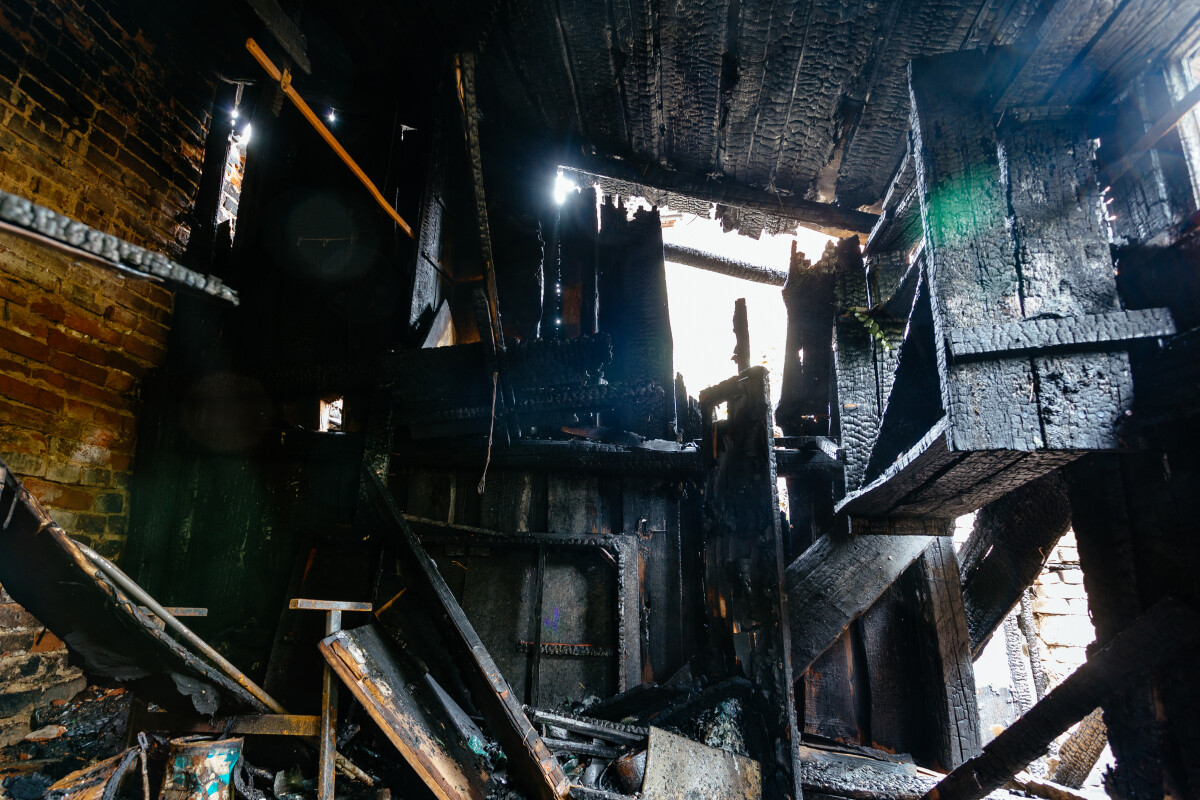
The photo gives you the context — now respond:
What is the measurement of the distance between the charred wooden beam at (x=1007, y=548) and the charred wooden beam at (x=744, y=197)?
2.47 m

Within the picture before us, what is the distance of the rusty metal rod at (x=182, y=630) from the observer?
2.46 m

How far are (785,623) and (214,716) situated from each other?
3.42 m

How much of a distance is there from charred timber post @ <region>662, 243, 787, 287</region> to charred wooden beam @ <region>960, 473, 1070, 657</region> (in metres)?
3.81

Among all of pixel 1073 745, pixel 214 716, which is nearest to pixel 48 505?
pixel 214 716

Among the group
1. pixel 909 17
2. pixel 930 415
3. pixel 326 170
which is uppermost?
pixel 326 170

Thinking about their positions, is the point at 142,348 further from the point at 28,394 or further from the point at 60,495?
the point at 60,495

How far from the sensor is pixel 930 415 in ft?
8.11

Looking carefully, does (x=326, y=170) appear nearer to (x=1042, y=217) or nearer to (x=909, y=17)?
(x=909, y=17)

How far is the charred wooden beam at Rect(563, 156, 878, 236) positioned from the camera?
4453 millimetres

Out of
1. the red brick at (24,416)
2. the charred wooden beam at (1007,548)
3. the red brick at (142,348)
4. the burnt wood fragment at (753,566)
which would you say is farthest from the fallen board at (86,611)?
the charred wooden beam at (1007,548)

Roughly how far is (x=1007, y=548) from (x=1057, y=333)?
240 cm

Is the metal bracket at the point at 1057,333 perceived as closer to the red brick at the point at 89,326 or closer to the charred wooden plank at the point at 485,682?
the charred wooden plank at the point at 485,682

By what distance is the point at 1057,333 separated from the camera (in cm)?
173

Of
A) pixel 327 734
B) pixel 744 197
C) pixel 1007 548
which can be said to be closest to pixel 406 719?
pixel 327 734
